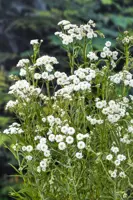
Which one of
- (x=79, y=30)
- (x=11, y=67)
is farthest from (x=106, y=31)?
(x=79, y=30)

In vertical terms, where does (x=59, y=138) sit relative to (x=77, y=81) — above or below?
below

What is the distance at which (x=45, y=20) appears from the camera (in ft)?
9.84

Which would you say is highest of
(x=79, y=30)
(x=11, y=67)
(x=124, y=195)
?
(x=11, y=67)

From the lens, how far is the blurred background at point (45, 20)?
3.00 meters

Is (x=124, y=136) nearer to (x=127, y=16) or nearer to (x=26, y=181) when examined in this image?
(x=26, y=181)

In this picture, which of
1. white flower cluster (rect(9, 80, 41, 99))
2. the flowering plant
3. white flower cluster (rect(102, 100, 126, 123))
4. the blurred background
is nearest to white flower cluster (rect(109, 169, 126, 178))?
the flowering plant

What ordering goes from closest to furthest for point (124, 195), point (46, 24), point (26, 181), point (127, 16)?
1. point (124, 195)
2. point (26, 181)
3. point (46, 24)
4. point (127, 16)

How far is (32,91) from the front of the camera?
2.96 ft

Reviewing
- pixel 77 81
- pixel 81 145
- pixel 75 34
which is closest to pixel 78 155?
pixel 81 145

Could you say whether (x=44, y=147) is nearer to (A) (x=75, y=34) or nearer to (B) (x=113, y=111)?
(B) (x=113, y=111)

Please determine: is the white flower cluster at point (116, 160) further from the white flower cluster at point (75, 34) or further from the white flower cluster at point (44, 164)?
the white flower cluster at point (75, 34)

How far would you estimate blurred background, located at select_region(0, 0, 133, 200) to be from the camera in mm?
3004

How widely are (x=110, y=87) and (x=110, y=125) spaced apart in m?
0.11

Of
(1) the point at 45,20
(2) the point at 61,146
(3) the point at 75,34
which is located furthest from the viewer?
(1) the point at 45,20
